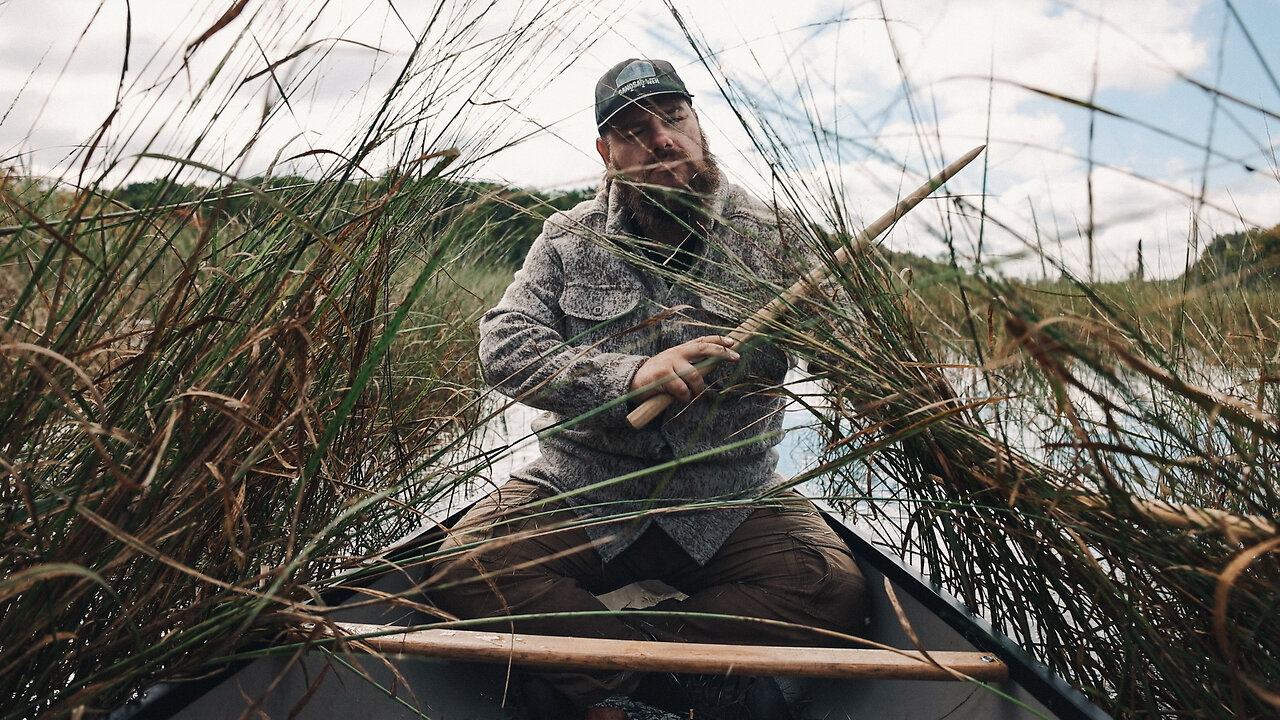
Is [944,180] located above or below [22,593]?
above

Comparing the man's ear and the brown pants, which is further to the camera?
the man's ear

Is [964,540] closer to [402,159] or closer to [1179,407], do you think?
[1179,407]

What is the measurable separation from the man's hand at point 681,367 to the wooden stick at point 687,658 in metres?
0.48

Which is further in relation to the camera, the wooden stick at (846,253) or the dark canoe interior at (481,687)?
the wooden stick at (846,253)

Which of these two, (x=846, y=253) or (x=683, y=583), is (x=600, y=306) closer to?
(x=683, y=583)

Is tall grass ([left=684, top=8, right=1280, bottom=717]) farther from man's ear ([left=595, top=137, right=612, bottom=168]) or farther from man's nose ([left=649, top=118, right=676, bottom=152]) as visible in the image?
man's ear ([left=595, top=137, right=612, bottom=168])

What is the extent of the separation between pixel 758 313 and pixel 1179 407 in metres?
0.77

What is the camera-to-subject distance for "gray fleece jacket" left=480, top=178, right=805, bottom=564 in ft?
6.04

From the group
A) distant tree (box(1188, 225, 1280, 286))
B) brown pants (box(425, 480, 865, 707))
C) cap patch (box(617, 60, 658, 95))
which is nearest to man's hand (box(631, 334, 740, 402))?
brown pants (box(425, 480, 865, 707))

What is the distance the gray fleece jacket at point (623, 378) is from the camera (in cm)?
184

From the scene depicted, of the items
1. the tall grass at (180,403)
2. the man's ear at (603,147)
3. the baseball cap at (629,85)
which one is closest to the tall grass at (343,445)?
the tall grass at (180,403)

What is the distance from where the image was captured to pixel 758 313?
1.31m

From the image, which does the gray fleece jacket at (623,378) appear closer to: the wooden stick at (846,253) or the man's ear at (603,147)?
the man's ear at (603,147)

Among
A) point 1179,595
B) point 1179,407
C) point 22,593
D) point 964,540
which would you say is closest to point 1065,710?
point 1179,595
